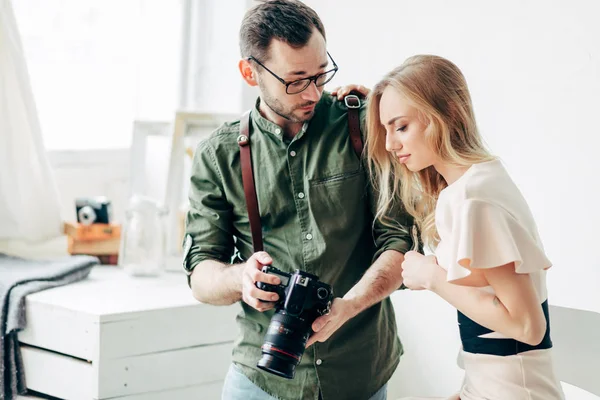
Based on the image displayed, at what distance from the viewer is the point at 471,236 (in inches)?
48.5

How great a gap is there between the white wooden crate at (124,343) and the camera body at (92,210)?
328 mm

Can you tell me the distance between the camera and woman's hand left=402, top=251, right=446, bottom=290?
4.34 ft

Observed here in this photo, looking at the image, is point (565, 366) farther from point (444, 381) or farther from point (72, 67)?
point (72, 67)

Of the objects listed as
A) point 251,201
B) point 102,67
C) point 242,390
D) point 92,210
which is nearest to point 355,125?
point 251,201

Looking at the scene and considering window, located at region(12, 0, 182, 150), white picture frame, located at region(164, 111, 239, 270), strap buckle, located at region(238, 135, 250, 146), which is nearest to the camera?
strap buckle, located at region(238, 135, 250, 146)

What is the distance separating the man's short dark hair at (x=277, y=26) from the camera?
158cm

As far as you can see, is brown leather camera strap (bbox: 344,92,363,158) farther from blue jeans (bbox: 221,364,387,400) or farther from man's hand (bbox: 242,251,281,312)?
blue jeans (bbox: 221,364,387,400)

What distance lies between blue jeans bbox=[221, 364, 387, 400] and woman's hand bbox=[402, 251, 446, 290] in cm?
38

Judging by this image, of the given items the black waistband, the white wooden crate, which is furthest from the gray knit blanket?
the black waistband

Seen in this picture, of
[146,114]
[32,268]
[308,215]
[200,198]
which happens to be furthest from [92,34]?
[308,215]

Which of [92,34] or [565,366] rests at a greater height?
[92,34]

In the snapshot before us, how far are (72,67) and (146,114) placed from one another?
0.30 metres

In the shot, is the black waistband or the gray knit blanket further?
the gray knit blanket

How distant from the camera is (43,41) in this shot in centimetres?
274
